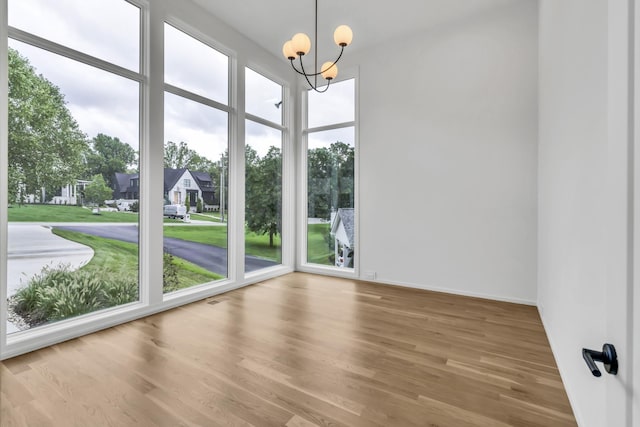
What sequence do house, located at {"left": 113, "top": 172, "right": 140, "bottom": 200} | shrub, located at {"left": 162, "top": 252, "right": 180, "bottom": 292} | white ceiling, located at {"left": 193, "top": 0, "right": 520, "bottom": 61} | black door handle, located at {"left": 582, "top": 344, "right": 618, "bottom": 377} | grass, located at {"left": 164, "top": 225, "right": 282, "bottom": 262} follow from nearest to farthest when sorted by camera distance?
black door handle, located at {"left": 582, "top": 344, "right": 618, "bottom": 377}
house, located at {"left": 113, "top": 172, "right": 140, "bottom": 200}
shrub, located at {"left": 162, "top": 252, "right": 180, "bottom": 292}
white ceiling, located at {"left": 193, "top": 0, "right": 520, "bottom": 61}
grass, located at {"left": 164, "top": 225, "right": 282, "bottom": 262}

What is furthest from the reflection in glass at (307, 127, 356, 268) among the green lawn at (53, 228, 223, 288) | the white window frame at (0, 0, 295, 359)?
the green lawn at (53, 228, 223, 288)

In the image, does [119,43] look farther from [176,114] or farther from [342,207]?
[342,207]

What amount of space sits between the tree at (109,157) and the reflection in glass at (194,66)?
1.01m

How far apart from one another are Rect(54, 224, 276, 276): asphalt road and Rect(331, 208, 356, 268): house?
1266mm

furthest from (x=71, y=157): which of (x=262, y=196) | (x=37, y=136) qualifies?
(x=262, y=196)

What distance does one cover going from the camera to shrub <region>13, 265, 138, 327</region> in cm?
256

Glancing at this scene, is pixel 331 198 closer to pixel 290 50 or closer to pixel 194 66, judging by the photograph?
pixel 290 50

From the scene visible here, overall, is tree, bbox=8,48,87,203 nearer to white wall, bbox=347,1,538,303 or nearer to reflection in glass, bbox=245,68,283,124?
reflection in glass, bbox=245,68,283,124

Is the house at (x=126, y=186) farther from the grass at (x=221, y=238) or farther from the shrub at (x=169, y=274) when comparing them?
the shrub at (x=169, y=274)

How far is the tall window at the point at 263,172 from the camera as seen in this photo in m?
4.61

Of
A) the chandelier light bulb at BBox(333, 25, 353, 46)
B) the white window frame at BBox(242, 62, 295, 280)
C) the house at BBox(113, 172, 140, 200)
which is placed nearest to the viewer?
the chandelier light bulb at BBox(333, 25, 353, 46)

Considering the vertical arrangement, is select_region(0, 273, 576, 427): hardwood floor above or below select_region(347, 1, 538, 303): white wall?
below

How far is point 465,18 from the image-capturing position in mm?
3865

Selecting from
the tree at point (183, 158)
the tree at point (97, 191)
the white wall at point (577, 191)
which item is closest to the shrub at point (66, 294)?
the tree at point (97, 191)
